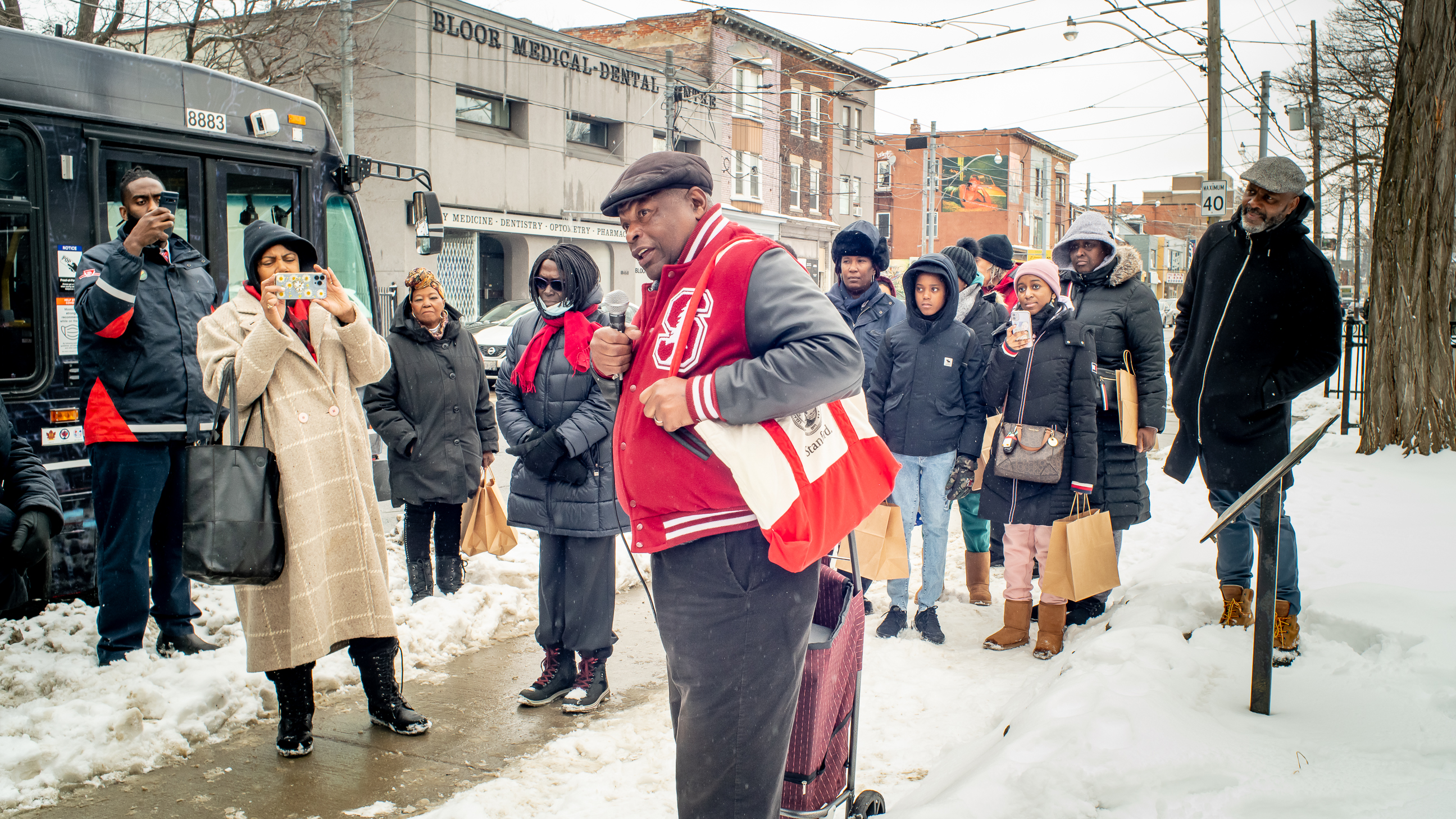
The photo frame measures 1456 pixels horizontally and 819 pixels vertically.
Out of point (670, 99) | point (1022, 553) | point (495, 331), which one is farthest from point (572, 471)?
point (670, 99)

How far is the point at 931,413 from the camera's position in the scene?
224 inches

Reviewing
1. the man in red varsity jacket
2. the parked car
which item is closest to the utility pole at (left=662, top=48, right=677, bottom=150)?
the parked car

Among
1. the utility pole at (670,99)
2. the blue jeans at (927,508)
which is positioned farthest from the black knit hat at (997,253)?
the utility pole at (670,99)

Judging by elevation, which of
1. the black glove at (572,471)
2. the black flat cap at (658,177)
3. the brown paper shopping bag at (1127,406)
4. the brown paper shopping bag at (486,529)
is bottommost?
the brown paper shopping bag at (486,529)

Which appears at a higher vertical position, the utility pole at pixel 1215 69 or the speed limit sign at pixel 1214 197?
the utility pole at pixel 1215 69

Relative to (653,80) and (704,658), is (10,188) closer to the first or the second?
(704,658)

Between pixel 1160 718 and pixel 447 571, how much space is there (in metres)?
4.18

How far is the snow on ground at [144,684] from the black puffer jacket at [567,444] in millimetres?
1062

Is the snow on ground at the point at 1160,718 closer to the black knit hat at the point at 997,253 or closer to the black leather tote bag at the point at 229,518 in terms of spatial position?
the black leather tote bag at the point at 229,518

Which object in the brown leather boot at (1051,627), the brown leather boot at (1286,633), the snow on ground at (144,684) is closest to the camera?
the snow on ground at (144,684)

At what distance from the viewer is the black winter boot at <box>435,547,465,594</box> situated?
5992mm

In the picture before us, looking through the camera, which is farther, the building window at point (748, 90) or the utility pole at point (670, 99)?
the building window at point (748, 90)

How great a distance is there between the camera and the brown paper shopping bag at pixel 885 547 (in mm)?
5379

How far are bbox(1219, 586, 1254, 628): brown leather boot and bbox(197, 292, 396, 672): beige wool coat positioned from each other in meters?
3.65
